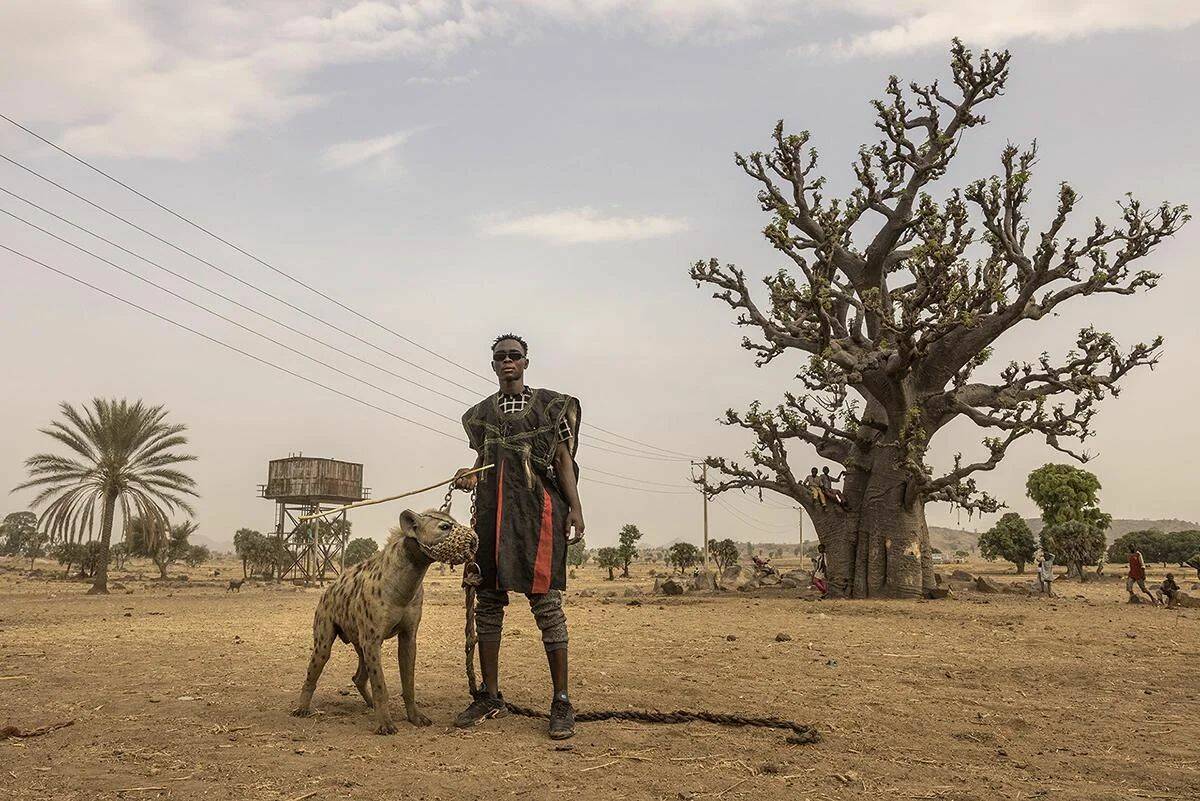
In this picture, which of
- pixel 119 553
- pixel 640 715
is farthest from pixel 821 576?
pixel 119 553

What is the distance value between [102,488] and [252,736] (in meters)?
27.5

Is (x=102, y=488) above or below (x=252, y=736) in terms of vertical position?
above

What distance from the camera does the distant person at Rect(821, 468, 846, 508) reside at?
20734mm

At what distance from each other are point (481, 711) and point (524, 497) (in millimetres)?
1466

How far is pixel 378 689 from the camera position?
17.4 feet

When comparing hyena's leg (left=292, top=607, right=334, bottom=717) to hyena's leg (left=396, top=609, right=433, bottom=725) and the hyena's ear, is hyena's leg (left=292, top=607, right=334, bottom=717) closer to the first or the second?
hyena's leg (left=396, top=609, right=433, bottom=725)

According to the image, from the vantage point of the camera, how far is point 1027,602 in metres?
18.3

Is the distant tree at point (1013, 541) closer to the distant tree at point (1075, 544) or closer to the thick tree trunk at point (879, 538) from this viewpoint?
the distant tree at point (1075, 544)

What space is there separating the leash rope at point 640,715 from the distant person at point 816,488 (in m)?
15.7

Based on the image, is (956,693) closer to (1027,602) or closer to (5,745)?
(5,745)

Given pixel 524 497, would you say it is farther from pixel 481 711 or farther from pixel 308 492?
pixel 308 492

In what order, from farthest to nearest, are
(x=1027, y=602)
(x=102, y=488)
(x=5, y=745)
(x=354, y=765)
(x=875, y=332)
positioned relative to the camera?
(x=102, y=488)
(x=875, y=332)
(x=1027, y=602)
(x=5, y=745)
(x=354, y=765)

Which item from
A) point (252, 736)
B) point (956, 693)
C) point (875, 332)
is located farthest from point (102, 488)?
point (956, 693)

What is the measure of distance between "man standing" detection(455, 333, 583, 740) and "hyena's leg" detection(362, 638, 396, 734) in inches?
19.2
